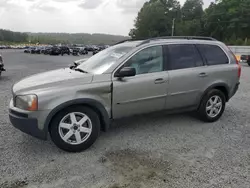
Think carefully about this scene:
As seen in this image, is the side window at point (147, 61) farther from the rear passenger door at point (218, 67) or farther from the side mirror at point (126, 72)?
the rear passenger door at point (218, 67)

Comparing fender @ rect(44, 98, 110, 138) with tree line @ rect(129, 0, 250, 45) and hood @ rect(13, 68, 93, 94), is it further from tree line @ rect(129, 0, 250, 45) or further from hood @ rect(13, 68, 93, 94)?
tree line @ rect(129, 0, 250, 45)

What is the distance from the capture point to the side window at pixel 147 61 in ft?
13.0

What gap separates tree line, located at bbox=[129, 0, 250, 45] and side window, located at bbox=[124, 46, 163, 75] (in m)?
43.5

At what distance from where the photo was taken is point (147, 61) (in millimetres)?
4074

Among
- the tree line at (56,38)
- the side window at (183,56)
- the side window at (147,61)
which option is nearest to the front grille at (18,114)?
the side window at (147,61)

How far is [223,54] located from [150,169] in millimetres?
3064

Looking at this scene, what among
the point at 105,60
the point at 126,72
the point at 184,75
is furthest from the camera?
the point at 184,75

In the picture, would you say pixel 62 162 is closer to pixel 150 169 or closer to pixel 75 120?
pixel 75 120

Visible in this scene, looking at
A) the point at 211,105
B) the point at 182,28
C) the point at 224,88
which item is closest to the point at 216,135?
the point at 211,105

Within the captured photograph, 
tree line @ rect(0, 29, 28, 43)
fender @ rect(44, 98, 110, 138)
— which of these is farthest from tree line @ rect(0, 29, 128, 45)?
fender @ rect(44, 98, 110, 138)

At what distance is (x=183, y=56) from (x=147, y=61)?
2.64 ft

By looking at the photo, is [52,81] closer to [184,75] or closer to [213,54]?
[184,75]

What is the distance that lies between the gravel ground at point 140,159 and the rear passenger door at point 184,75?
0.56 meters

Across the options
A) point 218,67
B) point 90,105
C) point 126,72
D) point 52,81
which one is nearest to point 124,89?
point 126,72
